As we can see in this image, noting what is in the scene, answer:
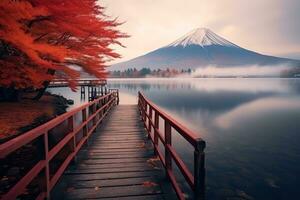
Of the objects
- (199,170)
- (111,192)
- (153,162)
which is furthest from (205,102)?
(199,170)

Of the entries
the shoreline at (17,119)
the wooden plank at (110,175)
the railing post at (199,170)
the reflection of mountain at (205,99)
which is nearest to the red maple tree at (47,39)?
the shoreline at (17,119)

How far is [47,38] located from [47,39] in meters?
0.09

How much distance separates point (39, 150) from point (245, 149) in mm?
14282

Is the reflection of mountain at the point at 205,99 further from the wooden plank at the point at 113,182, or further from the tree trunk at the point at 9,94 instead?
the wooden plank at the point at 113,182

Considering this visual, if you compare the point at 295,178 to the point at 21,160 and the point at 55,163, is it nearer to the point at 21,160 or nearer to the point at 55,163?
the point at 55,163

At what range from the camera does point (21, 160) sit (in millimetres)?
9227

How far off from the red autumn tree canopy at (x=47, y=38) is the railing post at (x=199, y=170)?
10.4m

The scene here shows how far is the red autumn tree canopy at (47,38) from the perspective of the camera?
11.2 meters

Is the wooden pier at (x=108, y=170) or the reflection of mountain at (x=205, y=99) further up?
the wooden pier at (x=108, y=170)

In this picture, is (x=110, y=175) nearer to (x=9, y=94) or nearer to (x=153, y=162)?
(x=153, y=162)

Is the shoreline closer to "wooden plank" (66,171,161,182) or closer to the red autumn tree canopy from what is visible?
the red autumn tree canopy

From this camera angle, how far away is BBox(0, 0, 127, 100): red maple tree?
11.2 metres

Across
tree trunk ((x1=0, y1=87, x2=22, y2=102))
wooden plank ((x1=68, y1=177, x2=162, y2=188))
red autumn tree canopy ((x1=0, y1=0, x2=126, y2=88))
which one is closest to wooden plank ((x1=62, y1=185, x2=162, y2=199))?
wooden plank ((x1=68, y1=177, x2=162, y2=188))

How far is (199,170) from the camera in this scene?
9.96ft
